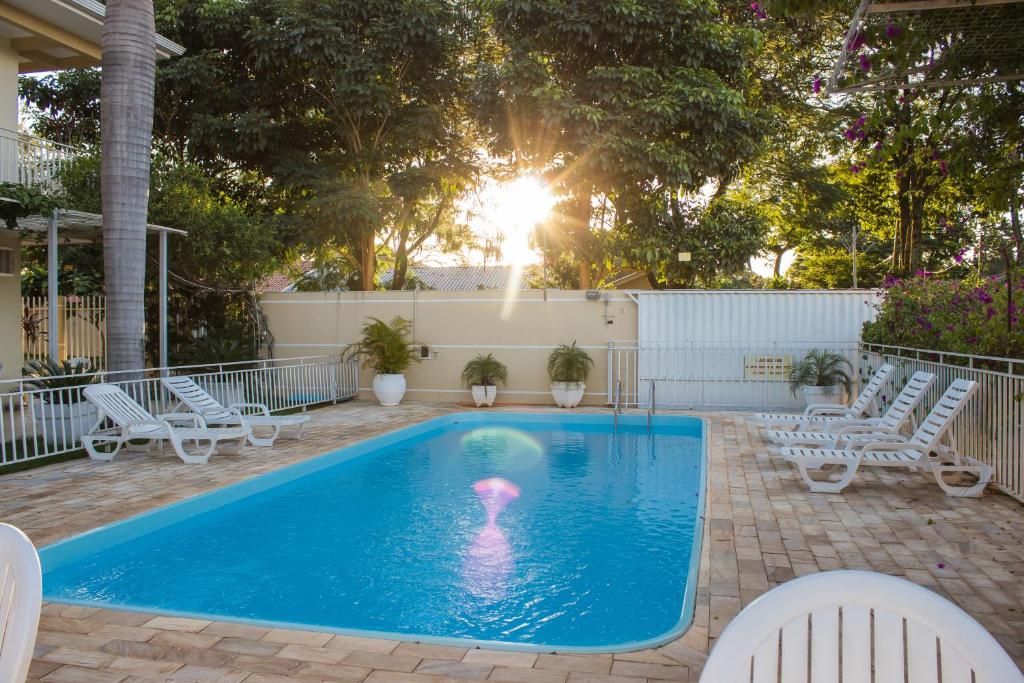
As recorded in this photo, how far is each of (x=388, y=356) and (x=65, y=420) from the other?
228 inches

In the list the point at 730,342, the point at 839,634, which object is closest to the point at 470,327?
the point at 730,342

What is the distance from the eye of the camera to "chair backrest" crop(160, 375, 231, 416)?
9047mm

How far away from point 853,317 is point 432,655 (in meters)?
11.4

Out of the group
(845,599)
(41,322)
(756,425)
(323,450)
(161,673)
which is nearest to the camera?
(845,599)

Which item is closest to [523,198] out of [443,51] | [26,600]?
[443,51]

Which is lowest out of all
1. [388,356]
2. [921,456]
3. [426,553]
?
[426,553]

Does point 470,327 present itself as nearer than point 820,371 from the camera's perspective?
No

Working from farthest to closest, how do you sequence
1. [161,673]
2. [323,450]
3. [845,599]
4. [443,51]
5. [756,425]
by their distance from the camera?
1. [443,51]
2. [756,425]
3. [323,450]
4. [161,673]
5. [845,599]

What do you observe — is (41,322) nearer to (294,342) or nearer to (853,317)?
(294,342)

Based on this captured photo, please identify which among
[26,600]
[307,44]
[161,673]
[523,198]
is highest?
[307,44]

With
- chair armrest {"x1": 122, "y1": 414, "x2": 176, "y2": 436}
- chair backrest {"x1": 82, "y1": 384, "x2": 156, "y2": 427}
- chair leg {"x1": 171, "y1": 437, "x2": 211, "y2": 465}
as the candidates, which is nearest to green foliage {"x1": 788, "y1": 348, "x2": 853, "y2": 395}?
chair leg {"x1": 171, "y1": 437, "x2": 211, "y2": 465}

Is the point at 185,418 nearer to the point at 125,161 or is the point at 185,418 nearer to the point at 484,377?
the point at 125,161

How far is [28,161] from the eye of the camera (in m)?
11.4

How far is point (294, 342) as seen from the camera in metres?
15.1
